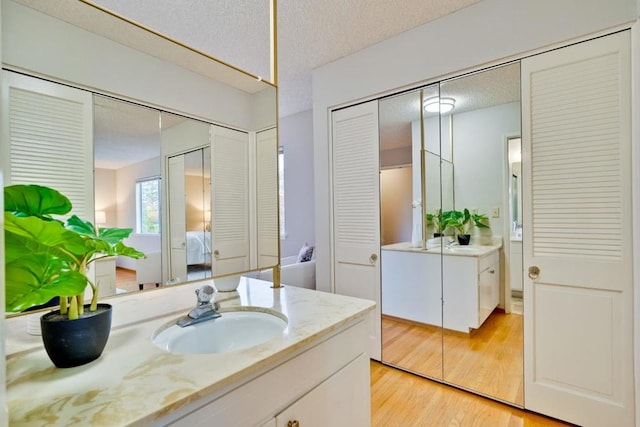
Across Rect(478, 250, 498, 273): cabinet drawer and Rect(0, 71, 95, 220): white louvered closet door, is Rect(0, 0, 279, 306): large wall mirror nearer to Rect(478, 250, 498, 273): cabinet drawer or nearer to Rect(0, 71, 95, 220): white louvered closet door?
Rect(0, 71, 95, 220): white louvered closet door

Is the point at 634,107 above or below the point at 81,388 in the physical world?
above

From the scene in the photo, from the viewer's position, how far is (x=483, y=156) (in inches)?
80.4

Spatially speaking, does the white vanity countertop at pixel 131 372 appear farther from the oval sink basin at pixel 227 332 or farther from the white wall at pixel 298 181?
the white wall at pixel 298 181

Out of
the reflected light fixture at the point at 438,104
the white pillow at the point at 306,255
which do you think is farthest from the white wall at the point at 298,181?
the reflected light fixture at the point at 438,104

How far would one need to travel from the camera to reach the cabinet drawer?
205 cm

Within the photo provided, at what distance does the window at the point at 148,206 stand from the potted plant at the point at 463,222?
1919mm

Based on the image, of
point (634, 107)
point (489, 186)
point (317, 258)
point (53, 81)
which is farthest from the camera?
point (317, 258)

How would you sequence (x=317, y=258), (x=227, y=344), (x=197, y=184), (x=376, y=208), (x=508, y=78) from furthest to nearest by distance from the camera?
1. (x=317, y=258)
2. (x=376, y=208)
3. (x=508, y=78)
4. (x=197, y=184)
5. (x=227, y=344)

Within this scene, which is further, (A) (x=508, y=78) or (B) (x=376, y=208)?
(B) (x=376, y=208)

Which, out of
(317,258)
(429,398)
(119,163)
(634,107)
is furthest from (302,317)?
(634,107)

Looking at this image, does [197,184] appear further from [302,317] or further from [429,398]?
[429,398]

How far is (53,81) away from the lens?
0.90m

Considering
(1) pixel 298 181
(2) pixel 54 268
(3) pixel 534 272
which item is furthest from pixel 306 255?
(2) pixel 54 268

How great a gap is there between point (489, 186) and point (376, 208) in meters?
0.81
